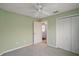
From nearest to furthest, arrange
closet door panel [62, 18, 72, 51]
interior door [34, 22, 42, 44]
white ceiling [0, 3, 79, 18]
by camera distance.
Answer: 1. white ceiling [0, 3, 79, 18]
2. closet door panel [62, 18, 72, 51]
3. interior door [34, 22, 42, 44]

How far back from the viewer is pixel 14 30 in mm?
3746

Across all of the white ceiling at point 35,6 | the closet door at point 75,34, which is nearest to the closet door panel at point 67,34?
the closet door at point 75,34

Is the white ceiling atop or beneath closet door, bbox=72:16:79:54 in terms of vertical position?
atop

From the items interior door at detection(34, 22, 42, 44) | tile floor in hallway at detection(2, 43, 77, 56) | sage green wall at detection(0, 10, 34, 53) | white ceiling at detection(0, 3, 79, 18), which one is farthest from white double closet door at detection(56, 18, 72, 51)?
sage green wall at detection(0, 10, 34, 53)

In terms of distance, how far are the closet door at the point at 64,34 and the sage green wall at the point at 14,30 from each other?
2.17 m

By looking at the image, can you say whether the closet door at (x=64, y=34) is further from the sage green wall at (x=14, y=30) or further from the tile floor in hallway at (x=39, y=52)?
the sage green wall at (x=14, y=30)

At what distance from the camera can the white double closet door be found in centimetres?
359

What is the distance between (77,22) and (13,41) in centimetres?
355

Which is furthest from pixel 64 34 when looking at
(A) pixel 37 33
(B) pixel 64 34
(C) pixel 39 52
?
(A) pixel 37 33

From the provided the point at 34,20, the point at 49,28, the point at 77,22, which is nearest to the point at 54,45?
the point at 49,28

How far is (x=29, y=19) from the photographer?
495 cm

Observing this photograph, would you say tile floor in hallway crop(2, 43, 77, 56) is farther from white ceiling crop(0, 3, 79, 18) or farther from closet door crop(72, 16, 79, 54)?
white ceiling crop(0, 3, 79, 18)

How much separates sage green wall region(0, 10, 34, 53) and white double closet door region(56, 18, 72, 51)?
6.93 ft

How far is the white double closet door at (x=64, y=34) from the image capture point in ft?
11.8
